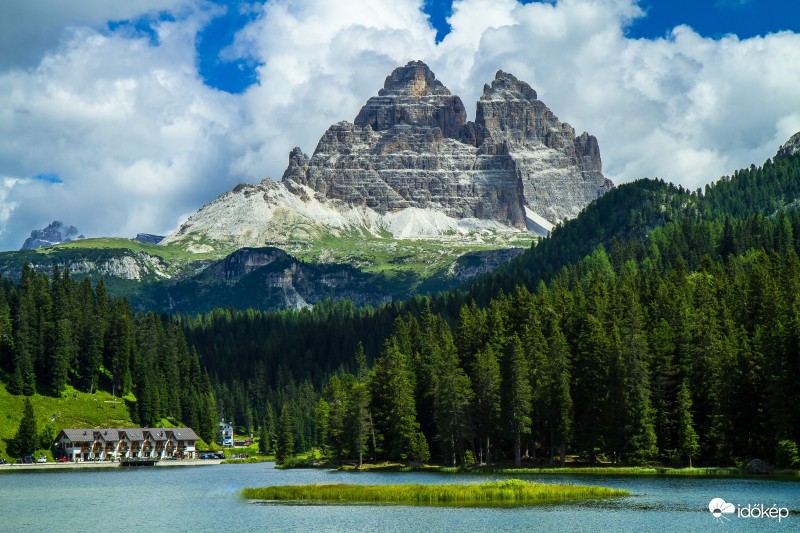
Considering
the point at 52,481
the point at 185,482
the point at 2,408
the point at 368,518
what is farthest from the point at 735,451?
the point at 2,408

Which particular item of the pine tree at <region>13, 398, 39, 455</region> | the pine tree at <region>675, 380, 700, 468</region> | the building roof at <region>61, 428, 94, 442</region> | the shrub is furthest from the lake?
the building roof at <region>61, 428, 94, 442</region>

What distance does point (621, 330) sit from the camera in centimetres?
14188

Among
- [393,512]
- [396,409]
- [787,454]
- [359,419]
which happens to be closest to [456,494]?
[393,512]

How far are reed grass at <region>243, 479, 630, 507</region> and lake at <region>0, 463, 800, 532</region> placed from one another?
3.26 metres

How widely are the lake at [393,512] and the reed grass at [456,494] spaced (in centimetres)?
326

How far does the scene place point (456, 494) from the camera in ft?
333

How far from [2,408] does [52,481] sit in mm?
48497

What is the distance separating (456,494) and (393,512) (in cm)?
869

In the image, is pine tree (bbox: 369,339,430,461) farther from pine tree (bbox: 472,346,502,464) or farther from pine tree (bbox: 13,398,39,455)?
pine tree (bbox: 13,398,39,455)

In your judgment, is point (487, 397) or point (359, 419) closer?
point (487, 397)

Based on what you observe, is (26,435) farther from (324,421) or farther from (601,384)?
(601,384)

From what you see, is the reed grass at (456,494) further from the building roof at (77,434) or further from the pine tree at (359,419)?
the building roof at (77,434)

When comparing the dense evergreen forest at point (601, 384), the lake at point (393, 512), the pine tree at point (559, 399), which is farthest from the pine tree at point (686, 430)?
the pine tree at point (559, 399)

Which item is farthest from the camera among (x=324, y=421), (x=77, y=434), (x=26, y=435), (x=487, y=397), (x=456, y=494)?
(x=77, y=434)
